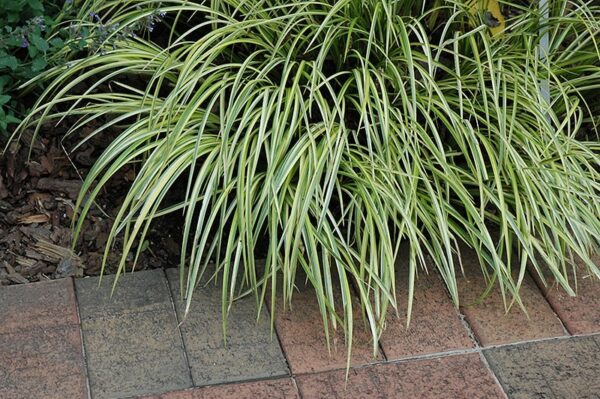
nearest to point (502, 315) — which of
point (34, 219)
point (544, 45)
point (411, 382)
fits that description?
point (411, 382)

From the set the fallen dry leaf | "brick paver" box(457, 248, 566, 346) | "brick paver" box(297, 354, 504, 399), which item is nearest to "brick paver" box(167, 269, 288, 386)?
"brick paver" box(297, 354, 504, 399)

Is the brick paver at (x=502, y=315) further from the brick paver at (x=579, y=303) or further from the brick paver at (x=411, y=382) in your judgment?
the brick paver at (x=411, y=382)

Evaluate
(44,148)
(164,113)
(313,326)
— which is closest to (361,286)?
(313,326)

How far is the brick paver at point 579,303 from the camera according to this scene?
7.96 feet

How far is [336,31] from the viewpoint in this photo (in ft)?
8.52

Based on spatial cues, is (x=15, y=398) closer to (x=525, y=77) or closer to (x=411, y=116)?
(x=411, y=116)

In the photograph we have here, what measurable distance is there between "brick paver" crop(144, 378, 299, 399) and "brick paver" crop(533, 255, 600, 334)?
789 mm

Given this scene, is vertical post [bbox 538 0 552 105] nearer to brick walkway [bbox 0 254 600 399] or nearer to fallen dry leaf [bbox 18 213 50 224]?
brick walkway [bbox 0 254 600 399]

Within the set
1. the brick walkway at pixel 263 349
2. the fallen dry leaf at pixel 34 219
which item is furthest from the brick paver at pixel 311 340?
the fallen dry leaf at pixel 34 219

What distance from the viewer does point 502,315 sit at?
2.45 meters

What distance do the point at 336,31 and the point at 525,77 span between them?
1.78 ft

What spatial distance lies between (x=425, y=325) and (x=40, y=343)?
37.7 inches

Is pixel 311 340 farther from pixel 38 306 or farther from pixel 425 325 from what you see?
pixel 38 306

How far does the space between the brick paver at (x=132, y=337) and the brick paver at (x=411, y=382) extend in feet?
1.04
